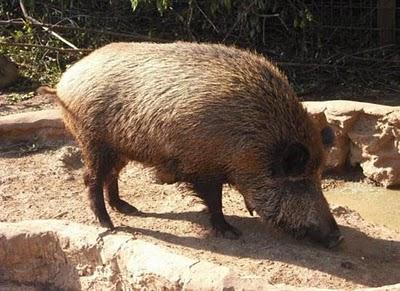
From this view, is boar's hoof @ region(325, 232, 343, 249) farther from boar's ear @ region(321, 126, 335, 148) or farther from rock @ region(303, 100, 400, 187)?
rock @ region(303, 100, 400, 187)

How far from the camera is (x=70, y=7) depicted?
9.73m

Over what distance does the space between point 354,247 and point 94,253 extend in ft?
5.47

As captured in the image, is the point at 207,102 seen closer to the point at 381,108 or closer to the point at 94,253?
the point at 94,253

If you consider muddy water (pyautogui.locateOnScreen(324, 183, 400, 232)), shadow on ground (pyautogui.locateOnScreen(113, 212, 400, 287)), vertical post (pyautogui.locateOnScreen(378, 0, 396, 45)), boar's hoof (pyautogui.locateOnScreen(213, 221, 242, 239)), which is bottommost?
muddy water (pyautogui.locateOnScreen(324, 183, 400, 232))

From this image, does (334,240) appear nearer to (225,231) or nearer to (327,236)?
(327,236)

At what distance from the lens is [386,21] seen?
8641mm

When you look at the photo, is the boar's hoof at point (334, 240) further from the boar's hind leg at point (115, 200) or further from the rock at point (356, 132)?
the rock at point (356, 132)

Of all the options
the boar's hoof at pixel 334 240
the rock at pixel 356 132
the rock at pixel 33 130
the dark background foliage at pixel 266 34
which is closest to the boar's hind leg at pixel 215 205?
the boar's hoof at pixel 334 240

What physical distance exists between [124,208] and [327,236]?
4.61 ft

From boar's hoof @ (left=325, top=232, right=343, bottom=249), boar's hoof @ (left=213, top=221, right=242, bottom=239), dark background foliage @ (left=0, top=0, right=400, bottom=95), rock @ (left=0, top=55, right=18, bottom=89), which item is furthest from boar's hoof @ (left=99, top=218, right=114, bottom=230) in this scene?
rock @ (left=0, top=55, right=18, bottom=89)

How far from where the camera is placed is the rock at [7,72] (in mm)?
8491

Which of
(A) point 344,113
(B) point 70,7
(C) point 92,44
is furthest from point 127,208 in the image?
(B) point 70,7

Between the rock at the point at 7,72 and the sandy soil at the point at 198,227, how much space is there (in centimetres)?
243

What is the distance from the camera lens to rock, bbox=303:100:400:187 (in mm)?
6031
